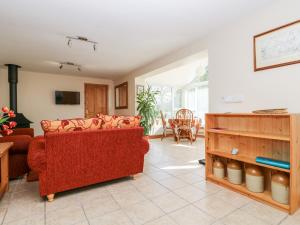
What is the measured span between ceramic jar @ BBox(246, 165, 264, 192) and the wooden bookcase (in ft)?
0.18

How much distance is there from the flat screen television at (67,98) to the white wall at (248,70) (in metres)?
4.33

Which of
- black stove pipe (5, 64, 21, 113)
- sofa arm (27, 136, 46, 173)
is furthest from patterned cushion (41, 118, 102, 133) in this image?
black stove pipe (5, 64, 21, 113)

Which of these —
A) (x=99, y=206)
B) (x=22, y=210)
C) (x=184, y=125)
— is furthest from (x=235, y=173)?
(x=184, y=125)

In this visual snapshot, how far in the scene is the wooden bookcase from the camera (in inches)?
61.9

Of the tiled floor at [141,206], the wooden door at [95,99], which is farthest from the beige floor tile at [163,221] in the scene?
the wooden door at [95,99]

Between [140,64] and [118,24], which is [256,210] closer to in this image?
[118,24]

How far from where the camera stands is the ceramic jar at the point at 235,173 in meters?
2.08

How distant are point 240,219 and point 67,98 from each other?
565cm

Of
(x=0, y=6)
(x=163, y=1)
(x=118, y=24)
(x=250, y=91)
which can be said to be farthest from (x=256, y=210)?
(x=0, y=6)

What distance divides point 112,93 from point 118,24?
14.2 feet

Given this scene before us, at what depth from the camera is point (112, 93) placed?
6656 mm

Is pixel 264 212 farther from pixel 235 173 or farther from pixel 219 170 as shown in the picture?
pixel 219 170

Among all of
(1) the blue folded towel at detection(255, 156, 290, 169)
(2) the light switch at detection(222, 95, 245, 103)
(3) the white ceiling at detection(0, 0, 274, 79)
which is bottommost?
(1) the blue folded towel at detection(255, 156, 290, 169)

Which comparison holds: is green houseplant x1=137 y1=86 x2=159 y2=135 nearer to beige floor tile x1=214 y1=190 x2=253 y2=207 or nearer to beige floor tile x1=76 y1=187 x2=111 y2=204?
beige floor tile x1=76 y1=187 x2=111 y2=204
